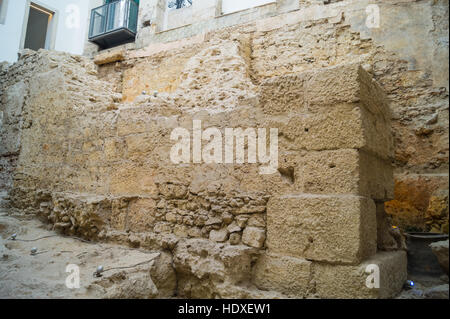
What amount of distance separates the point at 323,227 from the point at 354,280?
339 millimetres

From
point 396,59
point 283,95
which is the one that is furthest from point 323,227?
point 396,59

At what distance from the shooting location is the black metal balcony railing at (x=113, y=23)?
9.46 metres

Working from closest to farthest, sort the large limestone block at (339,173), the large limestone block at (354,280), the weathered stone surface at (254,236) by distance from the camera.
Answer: the large limestone block at (354,280), the large limestone block at (339,173), the weathered stone surface at (254,236)

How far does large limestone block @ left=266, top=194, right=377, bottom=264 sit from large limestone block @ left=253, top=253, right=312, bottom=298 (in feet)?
0.17

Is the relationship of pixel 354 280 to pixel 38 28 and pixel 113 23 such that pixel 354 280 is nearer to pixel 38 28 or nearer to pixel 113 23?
pixel 113 23

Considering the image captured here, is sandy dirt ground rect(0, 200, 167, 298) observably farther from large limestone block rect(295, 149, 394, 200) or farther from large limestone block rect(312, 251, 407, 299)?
large limestone block rect(295, 149, 394, 200)

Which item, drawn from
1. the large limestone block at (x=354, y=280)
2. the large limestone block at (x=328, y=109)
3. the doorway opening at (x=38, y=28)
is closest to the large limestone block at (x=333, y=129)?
the large limestone block at (x=328, y=109)

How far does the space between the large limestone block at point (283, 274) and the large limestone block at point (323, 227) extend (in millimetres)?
52

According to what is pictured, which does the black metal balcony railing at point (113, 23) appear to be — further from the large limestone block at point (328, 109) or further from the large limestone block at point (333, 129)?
the large limestone block at point (333, 129)

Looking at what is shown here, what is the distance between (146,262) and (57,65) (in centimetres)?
310

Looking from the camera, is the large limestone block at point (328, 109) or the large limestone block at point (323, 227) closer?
the large limestone block at point (323, 227)

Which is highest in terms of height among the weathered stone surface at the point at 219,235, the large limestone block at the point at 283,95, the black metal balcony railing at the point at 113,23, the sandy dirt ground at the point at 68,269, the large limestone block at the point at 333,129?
the black metal balcony railing at the point at 113,23
